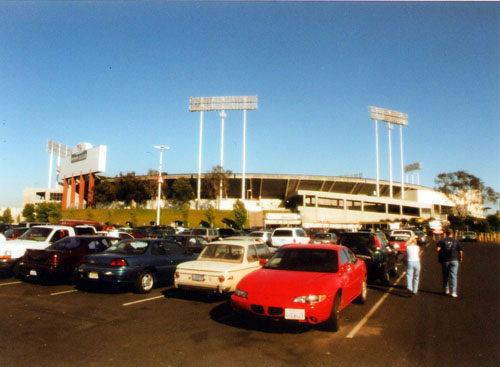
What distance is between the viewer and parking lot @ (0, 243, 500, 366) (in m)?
4.93

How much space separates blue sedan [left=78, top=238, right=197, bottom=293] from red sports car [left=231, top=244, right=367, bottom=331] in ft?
12.4

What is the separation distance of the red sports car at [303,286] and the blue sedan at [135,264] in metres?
3.77

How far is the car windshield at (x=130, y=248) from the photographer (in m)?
9.91

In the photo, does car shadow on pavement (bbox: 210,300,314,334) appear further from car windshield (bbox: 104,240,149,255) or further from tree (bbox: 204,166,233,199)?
tree (bbox: 204,166,233,199)

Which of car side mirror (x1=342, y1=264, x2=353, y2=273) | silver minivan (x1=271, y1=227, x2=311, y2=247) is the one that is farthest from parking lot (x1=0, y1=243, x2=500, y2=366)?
silver minivan (x1=271, y1=227, x2=311, y2=247)

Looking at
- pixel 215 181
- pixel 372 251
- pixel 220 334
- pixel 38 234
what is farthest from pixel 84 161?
pixel 220 334

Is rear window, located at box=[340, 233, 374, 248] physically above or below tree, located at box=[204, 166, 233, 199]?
below

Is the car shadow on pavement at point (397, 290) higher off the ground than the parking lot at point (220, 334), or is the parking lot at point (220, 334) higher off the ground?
the parking lot at point (220, 334)

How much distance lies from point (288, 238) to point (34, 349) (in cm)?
1724

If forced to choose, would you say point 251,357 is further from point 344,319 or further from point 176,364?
point 344,319

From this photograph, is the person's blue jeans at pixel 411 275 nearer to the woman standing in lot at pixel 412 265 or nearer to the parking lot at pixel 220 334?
the woman standing in lot at pixel 412 265

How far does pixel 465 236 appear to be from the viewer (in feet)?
151

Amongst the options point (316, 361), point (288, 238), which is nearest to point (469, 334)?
point (316, 361)

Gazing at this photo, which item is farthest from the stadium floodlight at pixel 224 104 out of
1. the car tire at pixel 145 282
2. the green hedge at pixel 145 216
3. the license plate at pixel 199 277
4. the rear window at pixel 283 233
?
the license plate at pixel 199 277
